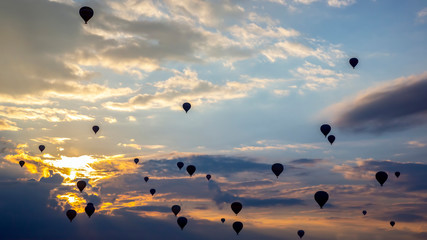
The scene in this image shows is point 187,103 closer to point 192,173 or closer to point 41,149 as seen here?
point 192,173

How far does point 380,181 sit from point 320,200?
54.3ft

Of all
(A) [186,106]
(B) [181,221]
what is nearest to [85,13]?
(A) [186,106]

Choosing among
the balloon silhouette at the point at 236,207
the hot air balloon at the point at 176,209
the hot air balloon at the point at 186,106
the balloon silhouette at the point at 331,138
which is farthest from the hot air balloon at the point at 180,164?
the balloon silhouette at the point at 331,138

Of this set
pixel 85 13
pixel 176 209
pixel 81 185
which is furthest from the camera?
pixel 176 209

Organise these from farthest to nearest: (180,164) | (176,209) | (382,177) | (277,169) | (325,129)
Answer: (180,164)
(176,209)
(382,177)
(277,169)
(325,129)

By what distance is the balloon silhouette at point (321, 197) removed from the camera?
73.4 metres

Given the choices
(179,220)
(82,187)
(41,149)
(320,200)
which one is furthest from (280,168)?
(41,149)

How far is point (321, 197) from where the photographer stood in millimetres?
74000

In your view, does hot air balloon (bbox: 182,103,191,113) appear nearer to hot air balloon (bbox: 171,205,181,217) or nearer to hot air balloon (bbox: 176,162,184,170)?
hot air balloon (bbox: 176,162,184,170)

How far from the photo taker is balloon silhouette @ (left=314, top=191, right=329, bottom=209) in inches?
2891

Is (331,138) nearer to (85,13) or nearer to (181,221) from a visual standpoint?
(181,221)

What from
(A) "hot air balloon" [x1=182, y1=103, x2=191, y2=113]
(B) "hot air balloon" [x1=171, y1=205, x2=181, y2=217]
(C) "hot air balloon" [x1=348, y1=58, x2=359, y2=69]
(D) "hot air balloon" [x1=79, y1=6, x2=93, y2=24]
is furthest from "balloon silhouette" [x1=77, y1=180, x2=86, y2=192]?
(C) "hot air balloon" [x1=348, y1=58, x2=359, y2=69]

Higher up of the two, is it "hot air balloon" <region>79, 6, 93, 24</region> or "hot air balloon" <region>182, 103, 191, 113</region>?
"hot air balloon" <region>79, 6, 93, 24</region>

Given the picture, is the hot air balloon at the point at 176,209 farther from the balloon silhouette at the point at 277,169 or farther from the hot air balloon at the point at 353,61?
the hot air balloon at the point at 353,61
